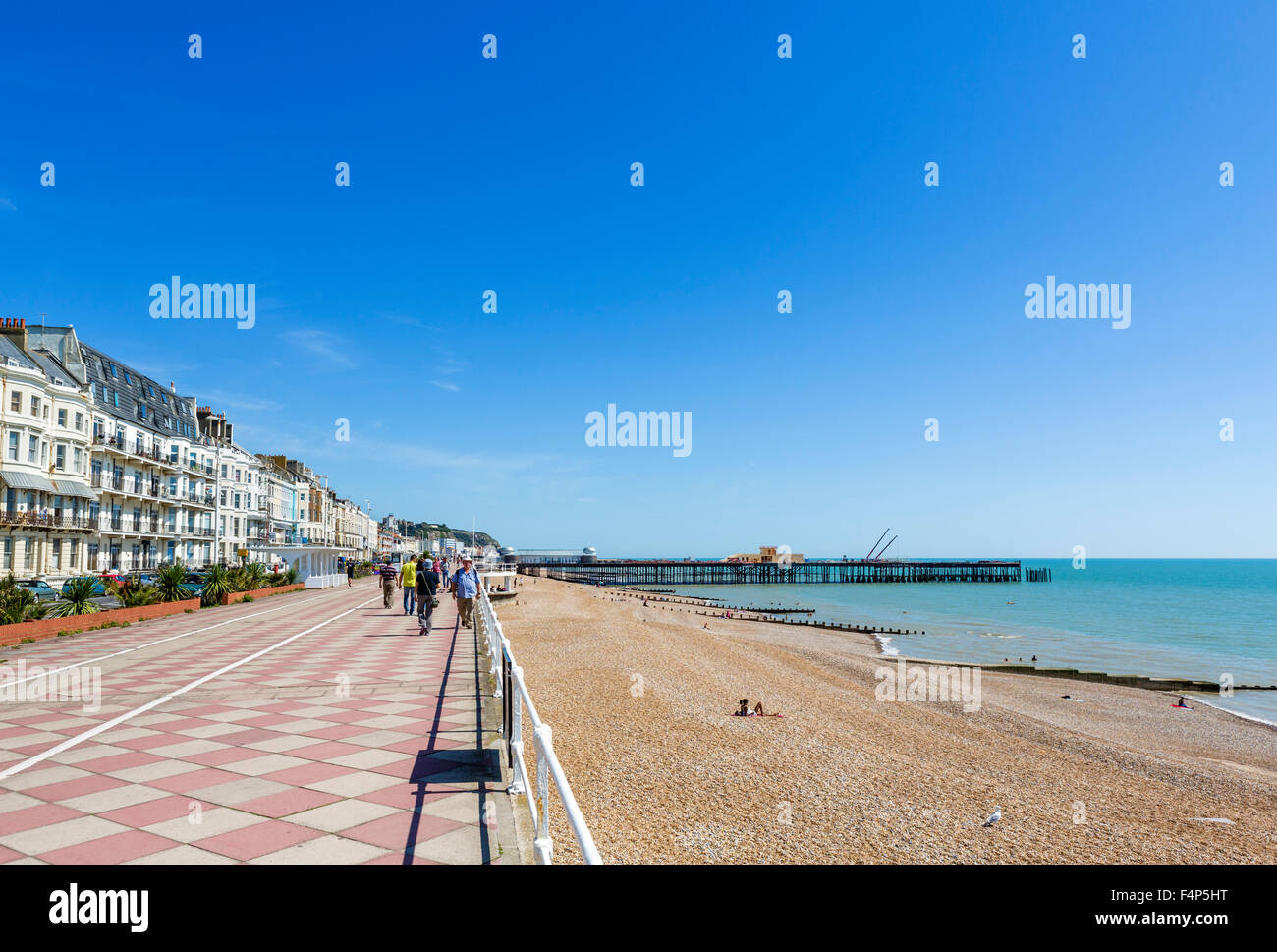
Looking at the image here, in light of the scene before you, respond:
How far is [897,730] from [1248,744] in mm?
9878

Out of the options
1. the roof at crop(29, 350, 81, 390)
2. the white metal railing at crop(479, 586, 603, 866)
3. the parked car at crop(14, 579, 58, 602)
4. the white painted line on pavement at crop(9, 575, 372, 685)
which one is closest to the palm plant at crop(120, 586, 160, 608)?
the white painted line on pavement at crop(9, 575, 372, 685)

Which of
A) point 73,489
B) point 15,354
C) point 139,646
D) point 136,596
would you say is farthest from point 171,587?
point 15,354

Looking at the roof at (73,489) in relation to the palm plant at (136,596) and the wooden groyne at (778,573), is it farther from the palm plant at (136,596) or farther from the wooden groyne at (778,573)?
the wooden groyne at (778,573)

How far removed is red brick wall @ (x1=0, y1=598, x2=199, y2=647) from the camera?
600 inches

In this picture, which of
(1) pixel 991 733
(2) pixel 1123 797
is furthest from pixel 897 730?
(2) pixel 1123 797

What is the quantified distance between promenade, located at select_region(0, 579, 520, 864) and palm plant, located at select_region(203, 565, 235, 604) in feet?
47.5

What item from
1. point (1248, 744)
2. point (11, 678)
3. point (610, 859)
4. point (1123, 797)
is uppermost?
point (11, 678)

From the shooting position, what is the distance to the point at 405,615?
21578mm

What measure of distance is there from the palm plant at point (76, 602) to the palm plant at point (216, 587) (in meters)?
6.32

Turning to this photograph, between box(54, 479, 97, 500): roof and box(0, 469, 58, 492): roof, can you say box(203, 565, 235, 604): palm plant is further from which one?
box(54, 479, 97, 500): roof

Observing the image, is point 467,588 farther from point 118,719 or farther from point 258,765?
point 258,765
